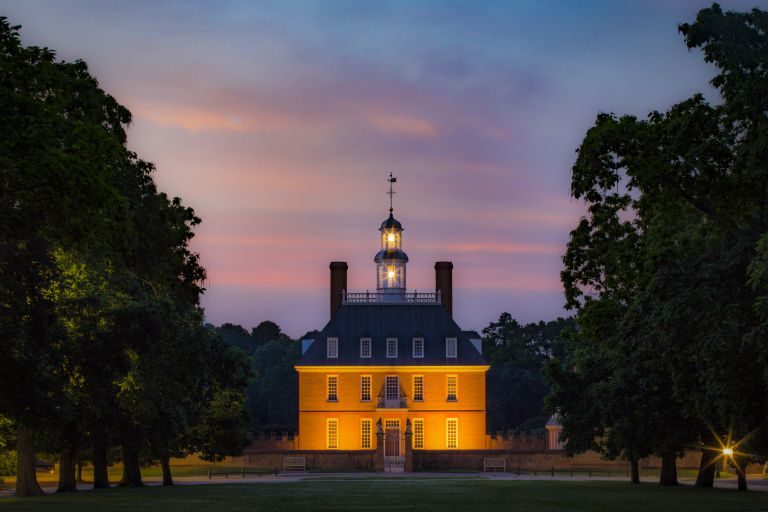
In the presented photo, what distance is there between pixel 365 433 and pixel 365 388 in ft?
11.0

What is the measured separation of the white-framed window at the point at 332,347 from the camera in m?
91.7

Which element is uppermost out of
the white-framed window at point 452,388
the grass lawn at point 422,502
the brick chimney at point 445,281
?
the brick chimney at point 445,281

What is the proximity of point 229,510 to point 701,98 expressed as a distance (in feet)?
46.5

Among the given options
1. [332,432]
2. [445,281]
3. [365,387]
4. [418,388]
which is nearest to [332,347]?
[365,387]

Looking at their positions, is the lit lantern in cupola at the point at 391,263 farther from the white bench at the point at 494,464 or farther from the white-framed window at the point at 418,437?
the white bench at the point at 494,464

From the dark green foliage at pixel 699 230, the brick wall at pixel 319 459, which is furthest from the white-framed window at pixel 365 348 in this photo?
the dark green foliage at pixel 699 230

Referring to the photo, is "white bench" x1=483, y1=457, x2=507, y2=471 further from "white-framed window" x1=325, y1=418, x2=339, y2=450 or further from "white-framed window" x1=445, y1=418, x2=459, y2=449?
"white-framed window" x1=325, y1=418, x2=339, y2=450

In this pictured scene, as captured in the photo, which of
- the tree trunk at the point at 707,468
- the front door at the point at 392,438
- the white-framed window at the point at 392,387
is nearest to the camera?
the tree trunk at the point at 707,468

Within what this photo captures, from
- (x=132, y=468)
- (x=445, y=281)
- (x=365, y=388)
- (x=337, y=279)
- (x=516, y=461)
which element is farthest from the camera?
(x=445, y=281)

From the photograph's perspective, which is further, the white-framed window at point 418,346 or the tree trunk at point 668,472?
the white-framed window at point 418,346

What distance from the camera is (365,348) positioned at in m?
91.8

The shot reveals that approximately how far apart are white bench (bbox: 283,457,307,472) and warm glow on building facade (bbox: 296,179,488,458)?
439 inches

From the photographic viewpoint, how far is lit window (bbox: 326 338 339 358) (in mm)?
91688

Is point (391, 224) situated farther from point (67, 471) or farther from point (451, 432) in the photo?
point (67, 471)
